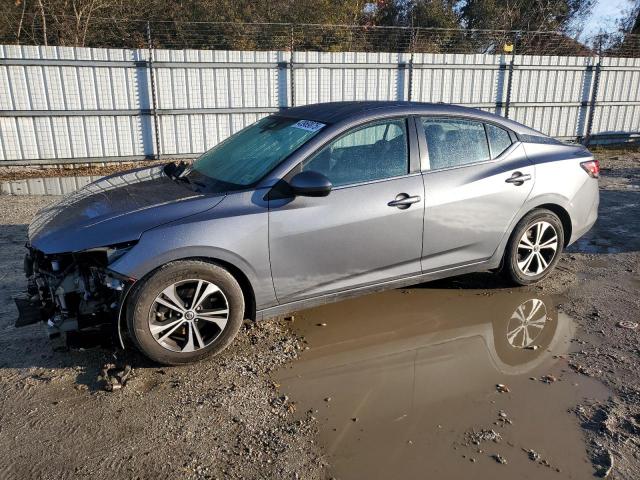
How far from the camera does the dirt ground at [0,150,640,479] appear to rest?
2.71 metres

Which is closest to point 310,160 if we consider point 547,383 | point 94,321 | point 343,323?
point 343,323

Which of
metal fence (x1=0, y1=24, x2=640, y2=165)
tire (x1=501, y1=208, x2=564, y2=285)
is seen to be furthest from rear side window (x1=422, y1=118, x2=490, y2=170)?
metal fence (x1=0, y1=24, x2=640, y2=165)

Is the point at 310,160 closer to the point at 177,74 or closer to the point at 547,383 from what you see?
the point at 547,383

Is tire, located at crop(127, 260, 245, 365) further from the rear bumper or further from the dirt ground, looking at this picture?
the rear bumper

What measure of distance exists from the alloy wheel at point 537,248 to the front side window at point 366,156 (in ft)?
4.82

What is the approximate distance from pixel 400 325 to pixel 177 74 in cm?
862

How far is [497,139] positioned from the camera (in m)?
4.56

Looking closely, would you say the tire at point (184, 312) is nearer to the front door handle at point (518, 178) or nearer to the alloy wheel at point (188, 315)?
the alloy wheel at point (188, 315)

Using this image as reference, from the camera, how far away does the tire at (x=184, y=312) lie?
333 centimetres

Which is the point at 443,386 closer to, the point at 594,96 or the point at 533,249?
the point at 533,249

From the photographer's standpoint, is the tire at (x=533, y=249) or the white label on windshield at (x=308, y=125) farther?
the tire at (x=533, y=249)

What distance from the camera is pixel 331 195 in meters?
3.74

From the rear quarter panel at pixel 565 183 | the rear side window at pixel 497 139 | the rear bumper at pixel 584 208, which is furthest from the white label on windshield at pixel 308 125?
the rear bumper at pixel 584 208

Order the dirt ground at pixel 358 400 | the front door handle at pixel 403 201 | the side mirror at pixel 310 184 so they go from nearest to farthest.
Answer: the dirt ground at pixel 358 400 < the side mirror at pixel 310 184 < the front door handle at pixel 403 201
